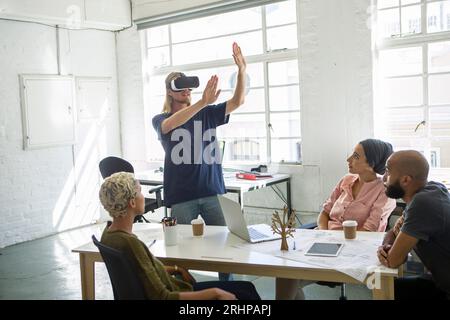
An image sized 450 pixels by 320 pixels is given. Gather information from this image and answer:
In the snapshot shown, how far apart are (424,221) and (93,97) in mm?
4910

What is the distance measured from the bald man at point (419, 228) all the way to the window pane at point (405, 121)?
233 cm

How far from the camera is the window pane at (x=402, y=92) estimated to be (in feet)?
15.0

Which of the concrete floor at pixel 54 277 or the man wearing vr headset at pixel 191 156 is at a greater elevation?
the man wearing vr headset at pixel 191 156

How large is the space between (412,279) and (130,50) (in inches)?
192

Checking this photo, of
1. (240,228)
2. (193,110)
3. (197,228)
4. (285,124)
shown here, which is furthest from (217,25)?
(240,228)

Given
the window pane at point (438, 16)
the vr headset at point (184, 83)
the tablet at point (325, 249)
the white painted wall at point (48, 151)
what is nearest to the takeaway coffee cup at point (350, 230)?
the tablet at point (325, 249)

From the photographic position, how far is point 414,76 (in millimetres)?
4578

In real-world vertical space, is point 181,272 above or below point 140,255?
Answer: below

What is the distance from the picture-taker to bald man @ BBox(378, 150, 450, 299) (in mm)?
2230

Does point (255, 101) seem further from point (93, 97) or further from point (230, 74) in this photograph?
point (93, 97)

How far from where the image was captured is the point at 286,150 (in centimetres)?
540

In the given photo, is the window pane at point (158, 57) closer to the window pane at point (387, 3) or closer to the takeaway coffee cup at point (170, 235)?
the window pane at point (387, 3)
